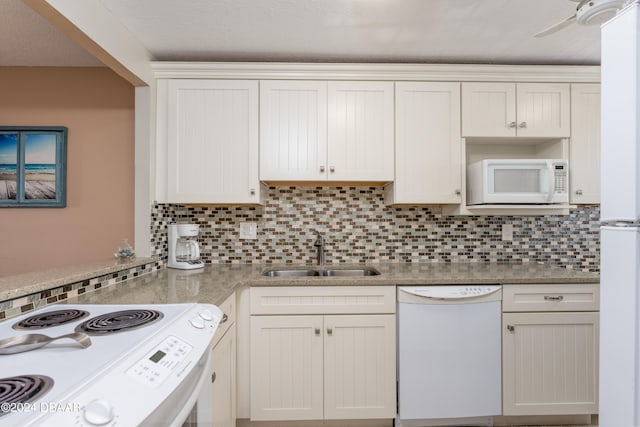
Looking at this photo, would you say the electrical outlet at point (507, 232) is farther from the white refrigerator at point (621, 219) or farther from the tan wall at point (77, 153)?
the tan wall at point (77, 153)

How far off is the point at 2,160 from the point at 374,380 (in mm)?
2974

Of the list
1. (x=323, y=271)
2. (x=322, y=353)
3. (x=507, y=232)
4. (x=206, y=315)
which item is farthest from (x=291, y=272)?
(x=507, y=232)

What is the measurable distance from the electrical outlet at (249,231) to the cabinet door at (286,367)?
74 cm

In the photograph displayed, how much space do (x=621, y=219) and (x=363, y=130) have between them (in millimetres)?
1524

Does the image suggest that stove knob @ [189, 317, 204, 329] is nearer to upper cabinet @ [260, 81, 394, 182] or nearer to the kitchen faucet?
upper cabinet @ [260, 81, 394, 182]

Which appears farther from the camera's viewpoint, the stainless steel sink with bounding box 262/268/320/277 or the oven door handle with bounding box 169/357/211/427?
the stainless steel sink with bounding box 262/268/320/277

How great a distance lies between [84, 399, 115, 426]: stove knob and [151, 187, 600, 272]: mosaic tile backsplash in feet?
6.41

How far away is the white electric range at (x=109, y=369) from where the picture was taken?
21.7 inches

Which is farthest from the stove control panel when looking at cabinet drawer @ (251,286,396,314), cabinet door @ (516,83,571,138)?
cabinet door @ (516,83,571,138)

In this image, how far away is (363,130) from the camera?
2.25m

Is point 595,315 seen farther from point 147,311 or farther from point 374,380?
point 147,311

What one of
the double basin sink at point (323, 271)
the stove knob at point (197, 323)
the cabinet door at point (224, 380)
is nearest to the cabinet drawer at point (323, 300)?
the cabinet door at point (224, 380)

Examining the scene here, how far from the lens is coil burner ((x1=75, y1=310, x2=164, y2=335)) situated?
3.12 feet

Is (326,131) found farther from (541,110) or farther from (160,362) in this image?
(160,362)
